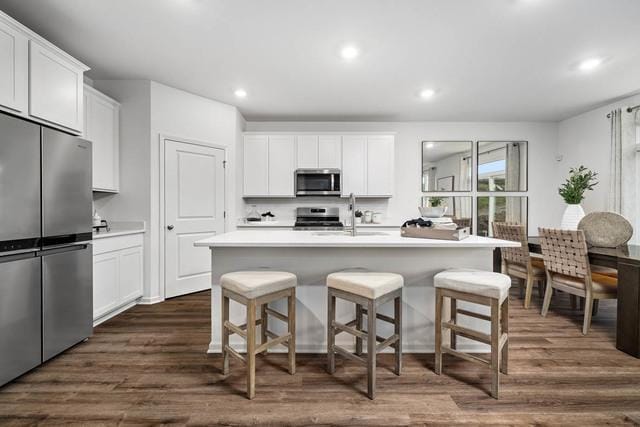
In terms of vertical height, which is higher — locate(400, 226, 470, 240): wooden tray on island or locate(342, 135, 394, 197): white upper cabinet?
locate(342, 135, 394, 197): white upper cabinet

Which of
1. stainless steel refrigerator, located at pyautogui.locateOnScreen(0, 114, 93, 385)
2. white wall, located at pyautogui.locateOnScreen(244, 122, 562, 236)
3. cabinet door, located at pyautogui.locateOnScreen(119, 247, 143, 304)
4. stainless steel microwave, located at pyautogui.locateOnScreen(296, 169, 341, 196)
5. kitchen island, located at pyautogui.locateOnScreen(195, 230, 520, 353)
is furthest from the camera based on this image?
white wall, located at pyautogui.locateOnScreen(244, 122, 562, 236)

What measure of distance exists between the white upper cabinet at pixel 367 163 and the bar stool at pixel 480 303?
273 cm

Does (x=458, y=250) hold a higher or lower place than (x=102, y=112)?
lower

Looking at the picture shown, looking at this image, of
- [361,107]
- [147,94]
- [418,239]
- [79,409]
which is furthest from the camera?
[361,107]

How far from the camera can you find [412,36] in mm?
2416

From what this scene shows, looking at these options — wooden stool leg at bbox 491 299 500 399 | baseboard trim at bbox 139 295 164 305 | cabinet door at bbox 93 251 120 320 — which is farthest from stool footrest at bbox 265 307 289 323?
baseboard trim at bbox 139 295 164 305

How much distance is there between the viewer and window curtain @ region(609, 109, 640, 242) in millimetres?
3641

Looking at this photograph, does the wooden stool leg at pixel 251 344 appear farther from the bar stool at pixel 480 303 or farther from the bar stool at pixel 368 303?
the bar stool at pixel 480 303

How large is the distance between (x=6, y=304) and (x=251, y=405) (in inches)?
64.7

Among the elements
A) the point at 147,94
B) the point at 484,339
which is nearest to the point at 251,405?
the point at 484,339

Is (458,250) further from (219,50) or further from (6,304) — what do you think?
(6,304)

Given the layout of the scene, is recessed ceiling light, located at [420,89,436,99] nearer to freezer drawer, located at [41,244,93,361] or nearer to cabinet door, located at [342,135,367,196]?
cabinet door, located at [342,135,367,196]

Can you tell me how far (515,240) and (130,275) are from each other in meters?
4.33

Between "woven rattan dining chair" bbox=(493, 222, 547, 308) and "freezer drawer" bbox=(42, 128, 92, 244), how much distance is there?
13.8 feet
